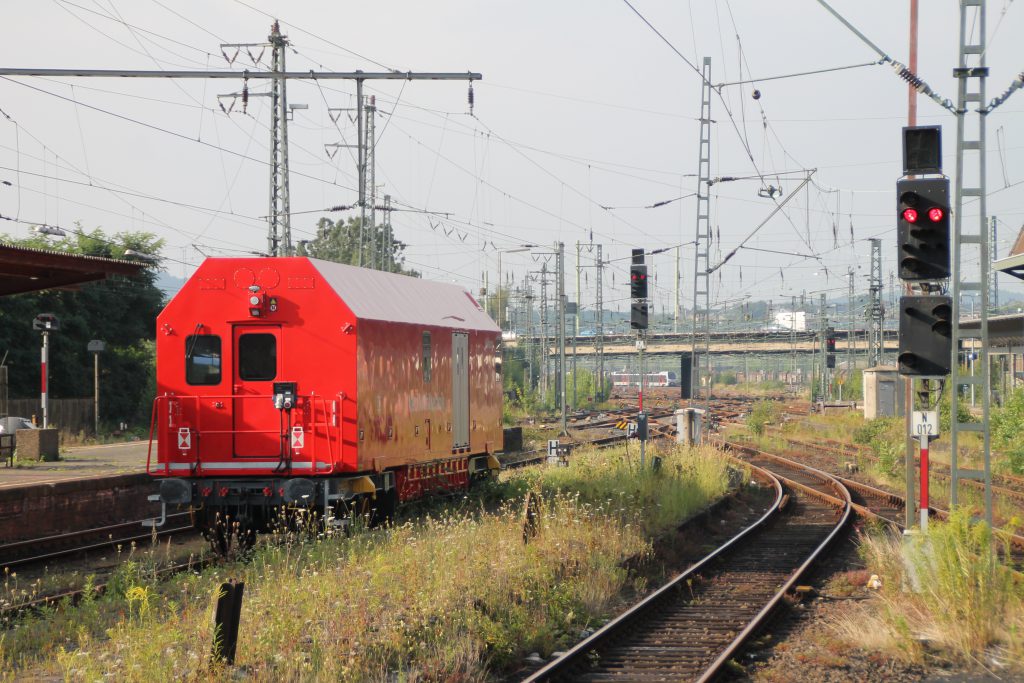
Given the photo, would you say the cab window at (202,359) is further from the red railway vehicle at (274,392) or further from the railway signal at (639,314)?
the railway signal at (639,314)

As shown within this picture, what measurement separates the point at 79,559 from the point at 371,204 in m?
17.2

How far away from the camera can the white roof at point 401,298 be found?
49.0 feet

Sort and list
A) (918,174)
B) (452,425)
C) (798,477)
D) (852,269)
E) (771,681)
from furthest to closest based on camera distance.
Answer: (852,269) → (798,477) → (452,425) → (918,174) → (771,681)

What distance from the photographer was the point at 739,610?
12.2 m

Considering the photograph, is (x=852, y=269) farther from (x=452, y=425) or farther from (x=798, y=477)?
(x=452, y=425)

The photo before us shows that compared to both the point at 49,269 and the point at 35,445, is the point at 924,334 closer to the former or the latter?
the point at 49,269

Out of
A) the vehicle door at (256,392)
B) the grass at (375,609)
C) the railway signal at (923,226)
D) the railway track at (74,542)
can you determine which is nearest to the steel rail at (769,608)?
→ the grass at (375,609)

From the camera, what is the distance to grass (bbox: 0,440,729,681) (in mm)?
8188

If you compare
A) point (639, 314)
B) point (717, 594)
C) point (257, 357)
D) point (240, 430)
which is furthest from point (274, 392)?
point (639, 314)

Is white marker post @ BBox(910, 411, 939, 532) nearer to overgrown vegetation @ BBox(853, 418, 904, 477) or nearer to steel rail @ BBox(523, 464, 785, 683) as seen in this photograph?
steel rail @ BBox(523, 464, 785, 683)

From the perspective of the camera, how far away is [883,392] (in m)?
46.0

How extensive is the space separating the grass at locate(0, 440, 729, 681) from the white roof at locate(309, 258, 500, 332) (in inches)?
122

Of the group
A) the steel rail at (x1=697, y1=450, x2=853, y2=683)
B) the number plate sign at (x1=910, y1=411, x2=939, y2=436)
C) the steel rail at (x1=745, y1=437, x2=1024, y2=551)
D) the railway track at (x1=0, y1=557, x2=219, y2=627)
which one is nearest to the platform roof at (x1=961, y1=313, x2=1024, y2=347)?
the steel rail at (x1=745, y1=437, x2=1024, y2=551)

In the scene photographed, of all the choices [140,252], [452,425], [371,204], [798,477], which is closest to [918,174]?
[452,425]
